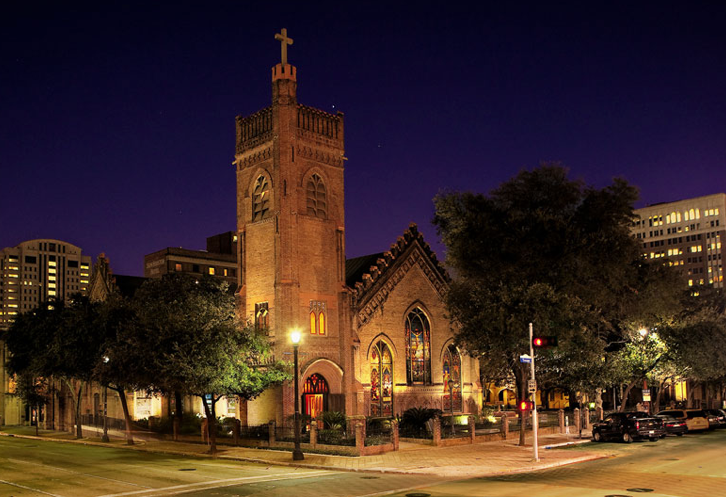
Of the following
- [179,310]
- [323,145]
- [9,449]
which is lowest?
[9,449]

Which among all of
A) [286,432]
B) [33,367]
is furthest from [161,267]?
[286,432]

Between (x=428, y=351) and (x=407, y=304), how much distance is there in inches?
150

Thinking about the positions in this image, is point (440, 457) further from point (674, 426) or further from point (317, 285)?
point (317, 285)

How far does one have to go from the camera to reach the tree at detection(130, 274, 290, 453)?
33938 mm

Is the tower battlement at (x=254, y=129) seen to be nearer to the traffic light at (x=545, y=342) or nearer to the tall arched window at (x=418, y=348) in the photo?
the tall arched window at (x=418, y=348)

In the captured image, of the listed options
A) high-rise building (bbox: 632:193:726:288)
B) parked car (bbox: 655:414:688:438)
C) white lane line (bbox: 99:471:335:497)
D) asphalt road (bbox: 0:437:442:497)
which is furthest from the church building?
high-rise building (bbox: 632:193:726:288)

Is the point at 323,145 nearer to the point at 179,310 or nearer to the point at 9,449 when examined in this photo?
the point at 179,310

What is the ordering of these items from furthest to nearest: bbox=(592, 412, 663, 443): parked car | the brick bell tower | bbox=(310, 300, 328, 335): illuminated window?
bbox=(310, 300, 328, 335): illuminated window → the brick bell tower → bbox=(592, 412, 663, 443): parked car

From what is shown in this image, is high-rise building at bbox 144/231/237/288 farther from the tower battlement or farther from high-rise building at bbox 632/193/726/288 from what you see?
high-rise building at bbox 632/193/726/288

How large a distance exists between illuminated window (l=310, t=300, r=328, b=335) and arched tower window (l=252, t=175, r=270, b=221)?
21.6 ft

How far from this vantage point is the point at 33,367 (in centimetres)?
4753

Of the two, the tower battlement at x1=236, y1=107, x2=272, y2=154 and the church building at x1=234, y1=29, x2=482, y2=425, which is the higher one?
the tower battlement at x1=236, y1=107, x2=272, y2=154

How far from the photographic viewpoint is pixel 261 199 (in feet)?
152

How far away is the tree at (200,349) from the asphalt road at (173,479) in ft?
12.1
